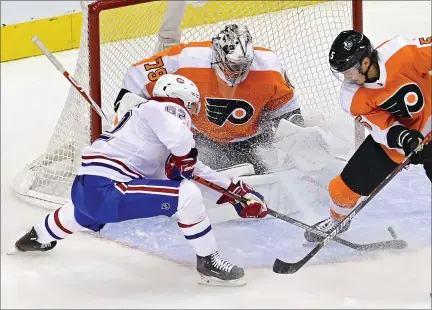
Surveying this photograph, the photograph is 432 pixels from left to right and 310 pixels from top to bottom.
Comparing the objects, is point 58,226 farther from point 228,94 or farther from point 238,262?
point 228,94

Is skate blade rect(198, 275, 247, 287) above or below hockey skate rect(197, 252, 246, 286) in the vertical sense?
below

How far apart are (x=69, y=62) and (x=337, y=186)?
86.7 inches

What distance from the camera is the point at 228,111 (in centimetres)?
388

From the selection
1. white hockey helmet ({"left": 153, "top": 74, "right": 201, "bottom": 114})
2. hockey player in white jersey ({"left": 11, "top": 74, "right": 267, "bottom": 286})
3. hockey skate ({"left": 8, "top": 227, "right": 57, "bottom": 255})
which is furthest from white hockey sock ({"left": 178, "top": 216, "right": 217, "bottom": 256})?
hockey skate ({"left": 8, "top": 227, "right": 57, "bottom": 255})

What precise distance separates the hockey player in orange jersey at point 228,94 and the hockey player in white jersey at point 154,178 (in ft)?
1.55

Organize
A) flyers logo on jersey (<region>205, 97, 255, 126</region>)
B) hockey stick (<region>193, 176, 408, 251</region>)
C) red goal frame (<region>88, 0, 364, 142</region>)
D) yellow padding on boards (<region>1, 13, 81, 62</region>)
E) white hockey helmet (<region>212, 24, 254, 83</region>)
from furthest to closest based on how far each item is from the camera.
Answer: yellow padding on boards (<region>1, 13, 81, 62</region>)
flyers logo on jersey (<region>205, 97, 255, 126</region>)
red goal frame (<region>88, 0, 364, 142</region>)
white hockey helmet (<region>212, 24, 254, 83</region>)
hockey stick (<region>193, 176, 408, 251</region>)

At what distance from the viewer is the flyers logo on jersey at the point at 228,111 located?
3855 mm

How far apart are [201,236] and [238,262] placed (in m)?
0.28

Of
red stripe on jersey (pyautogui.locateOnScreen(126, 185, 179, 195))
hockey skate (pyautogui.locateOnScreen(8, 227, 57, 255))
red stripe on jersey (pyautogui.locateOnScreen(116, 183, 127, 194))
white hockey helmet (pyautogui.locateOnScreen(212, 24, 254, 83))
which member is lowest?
hockey skate (pyautogui.locateOnScreen(8, 227, 57, 255))

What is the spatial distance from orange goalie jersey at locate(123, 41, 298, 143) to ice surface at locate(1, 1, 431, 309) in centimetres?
37

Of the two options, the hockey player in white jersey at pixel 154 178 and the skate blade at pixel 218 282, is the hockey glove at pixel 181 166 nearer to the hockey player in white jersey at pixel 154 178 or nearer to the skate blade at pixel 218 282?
the hockey player in white jersey at pixel 154 178

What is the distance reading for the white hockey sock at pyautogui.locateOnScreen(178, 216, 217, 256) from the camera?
320 cm

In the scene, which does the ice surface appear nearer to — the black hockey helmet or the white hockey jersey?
the white hockey jersey

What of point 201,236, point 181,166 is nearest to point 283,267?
point 201,236
